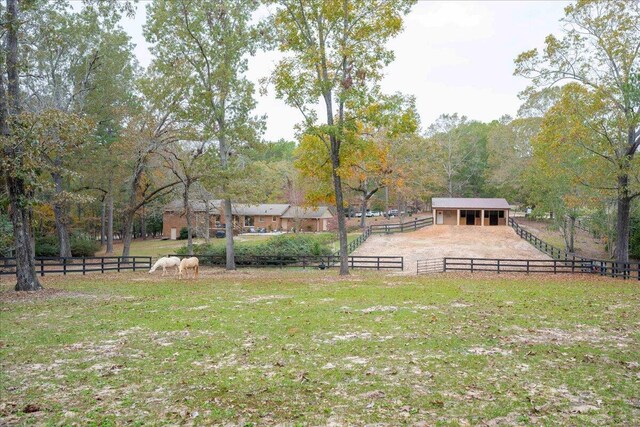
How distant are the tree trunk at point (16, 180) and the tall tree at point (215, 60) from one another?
10052 millimetres

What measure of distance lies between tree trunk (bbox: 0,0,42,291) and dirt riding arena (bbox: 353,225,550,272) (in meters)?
22.0

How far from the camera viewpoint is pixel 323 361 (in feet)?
26.6

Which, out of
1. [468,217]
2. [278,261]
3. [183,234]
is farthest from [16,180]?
[468,217]

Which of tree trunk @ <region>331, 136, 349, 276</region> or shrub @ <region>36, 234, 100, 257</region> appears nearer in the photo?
tree trunk @ <region>331, 136, 349, 276</region>

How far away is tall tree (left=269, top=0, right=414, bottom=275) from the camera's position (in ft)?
74.1

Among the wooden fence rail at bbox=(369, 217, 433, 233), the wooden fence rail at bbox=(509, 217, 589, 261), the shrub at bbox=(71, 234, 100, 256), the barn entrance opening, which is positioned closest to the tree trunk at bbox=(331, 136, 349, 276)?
the wooden fence rail at bbox=(509, 217, 589, 261)

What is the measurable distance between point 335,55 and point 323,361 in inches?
741

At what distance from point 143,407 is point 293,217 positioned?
5872cm

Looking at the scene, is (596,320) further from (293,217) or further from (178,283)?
(293,217)

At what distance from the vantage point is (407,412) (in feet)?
19.2

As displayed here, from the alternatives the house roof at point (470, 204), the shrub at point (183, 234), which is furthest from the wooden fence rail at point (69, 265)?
the house roof at point (470, 204)

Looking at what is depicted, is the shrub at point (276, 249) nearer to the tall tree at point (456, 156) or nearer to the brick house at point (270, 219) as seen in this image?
the brick house at point (270, 219)

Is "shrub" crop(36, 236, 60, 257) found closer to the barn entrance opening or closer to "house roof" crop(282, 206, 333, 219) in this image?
"house roof" crop(282, 206, 333, 219)

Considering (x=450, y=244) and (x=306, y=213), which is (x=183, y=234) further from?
(x=450, y=244)
